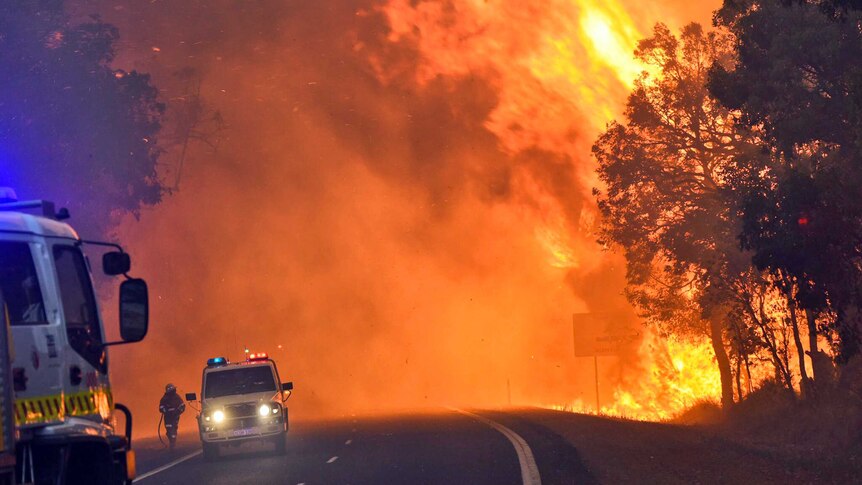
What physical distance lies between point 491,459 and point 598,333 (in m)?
59.9

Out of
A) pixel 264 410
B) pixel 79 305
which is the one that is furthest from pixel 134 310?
pixel 264 410

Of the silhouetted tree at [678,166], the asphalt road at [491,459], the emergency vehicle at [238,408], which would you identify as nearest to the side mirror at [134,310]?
the asphalt road at [491,459]

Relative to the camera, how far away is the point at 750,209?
81.0ft

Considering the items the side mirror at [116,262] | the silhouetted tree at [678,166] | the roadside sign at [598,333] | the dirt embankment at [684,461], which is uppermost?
the silhouetted tree at [678,166]

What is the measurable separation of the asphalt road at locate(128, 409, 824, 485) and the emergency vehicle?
1.78 feet

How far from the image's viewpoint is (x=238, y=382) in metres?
30.1

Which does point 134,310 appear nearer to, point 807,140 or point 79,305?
point 79,305

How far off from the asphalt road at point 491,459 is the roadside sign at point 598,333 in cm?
4601

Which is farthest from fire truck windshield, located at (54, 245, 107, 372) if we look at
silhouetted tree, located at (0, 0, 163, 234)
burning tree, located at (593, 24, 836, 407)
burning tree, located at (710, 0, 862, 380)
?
silhouetted tree, located at (0, 0, 163, 234)

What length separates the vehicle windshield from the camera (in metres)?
29.9

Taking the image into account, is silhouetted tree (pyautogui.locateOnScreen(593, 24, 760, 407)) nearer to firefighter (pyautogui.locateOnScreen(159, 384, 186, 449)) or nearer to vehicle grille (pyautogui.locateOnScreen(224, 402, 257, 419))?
vehicle grille (pyautogui.locateOnScreen(224, 402, 257, 419))

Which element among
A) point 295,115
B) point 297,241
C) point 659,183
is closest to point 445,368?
point 297,241

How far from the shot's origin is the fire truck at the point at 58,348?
28.2 feet

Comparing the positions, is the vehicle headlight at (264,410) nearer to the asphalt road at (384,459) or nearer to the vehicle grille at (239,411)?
the vehicle grille at (239,411)
